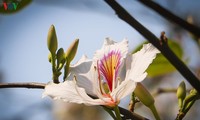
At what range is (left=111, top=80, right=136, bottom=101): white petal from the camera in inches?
40.4

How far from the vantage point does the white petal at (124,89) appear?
103 cm

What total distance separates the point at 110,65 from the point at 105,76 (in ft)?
0.18

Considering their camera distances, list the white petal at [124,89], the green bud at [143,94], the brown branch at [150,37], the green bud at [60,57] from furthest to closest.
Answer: the green bud at [60,57] → the green bud at [143,94] → the white petal at [124,89] → the brown branch at [150,37]

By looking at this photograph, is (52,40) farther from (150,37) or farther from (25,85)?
(150,37)

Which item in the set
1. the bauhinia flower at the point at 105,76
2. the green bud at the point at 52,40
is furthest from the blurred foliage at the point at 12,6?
the bauhinia flower at the point at 105,76

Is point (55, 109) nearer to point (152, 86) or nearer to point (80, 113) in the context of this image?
point (80, 113)

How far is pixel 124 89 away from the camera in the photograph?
1055 mm

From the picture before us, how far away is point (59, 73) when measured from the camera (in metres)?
1.22

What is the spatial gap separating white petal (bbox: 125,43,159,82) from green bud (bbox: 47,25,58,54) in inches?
9.5

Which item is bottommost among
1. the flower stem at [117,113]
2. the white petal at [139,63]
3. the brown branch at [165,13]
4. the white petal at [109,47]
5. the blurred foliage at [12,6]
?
the flower stem at [117,113]

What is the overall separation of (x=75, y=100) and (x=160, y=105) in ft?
17.3

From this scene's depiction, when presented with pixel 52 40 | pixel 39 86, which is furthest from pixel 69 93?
pixel 52 40

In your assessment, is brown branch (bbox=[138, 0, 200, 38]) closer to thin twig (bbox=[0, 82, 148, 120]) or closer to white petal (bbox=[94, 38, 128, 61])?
thin twig (bbox=[0, 82, 148, 120])

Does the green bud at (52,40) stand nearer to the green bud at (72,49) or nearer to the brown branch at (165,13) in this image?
the green bud at (72,49)
